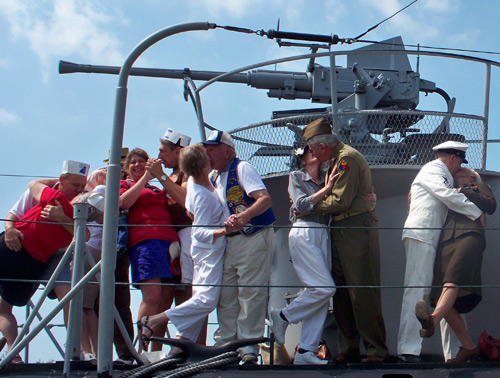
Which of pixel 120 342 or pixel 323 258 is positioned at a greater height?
pixel 323 258

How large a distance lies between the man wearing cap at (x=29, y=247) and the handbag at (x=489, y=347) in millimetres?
2541

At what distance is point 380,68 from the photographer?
708 centimetres

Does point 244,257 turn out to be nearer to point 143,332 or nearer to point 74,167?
point 143,332

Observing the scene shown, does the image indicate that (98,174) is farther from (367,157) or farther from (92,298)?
(367,157)

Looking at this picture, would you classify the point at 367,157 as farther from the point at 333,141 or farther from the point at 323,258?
the point at 323,258

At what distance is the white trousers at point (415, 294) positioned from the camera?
15.3 feet

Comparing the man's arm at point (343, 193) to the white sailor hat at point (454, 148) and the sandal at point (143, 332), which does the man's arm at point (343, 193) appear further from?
the sandal at point (143, 332)

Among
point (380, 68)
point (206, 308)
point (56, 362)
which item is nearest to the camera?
point (56, 362)

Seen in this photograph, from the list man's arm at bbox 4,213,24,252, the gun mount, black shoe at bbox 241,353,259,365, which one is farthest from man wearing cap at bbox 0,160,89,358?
the gun mount

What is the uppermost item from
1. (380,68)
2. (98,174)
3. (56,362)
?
(380,68)

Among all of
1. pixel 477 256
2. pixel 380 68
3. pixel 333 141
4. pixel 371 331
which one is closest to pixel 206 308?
pixel 371 331

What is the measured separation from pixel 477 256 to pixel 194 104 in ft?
8.91

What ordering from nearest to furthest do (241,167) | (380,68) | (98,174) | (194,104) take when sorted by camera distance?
(241,167)
(98,174)
(194,104)
(380,68)

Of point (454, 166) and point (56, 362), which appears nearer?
point (56, 362)
